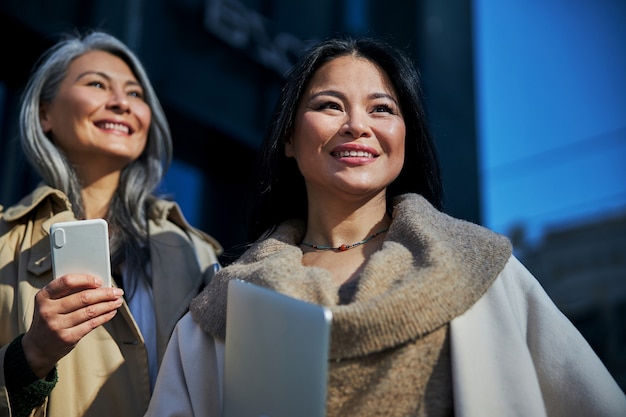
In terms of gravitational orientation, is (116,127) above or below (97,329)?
above

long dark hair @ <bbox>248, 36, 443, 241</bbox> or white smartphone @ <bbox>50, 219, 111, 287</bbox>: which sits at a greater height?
long dark hair @ <bbox>248, 36, 443, 241</bbox>

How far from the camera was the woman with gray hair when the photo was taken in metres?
2.17

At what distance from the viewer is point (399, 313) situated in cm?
179

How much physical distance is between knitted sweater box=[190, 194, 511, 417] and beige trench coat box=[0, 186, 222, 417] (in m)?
0.73

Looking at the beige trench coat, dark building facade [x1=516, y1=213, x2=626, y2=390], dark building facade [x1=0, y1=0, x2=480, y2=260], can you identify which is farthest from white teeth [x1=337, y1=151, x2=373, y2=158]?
dark building facade [x1=516, y1=213, x2=626, y2=390]

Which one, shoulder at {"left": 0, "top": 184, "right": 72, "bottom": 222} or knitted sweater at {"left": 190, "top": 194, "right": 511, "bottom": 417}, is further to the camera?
shoulder at {"left": 0, "top": 184, "right": 72, "bottom": 222}

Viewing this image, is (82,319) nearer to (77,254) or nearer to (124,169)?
(77,254)

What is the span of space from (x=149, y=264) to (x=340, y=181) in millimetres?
991

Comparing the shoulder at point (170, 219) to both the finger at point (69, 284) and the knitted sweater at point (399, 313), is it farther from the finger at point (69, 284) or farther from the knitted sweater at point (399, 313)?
the knitted sweater at point (399, 313)

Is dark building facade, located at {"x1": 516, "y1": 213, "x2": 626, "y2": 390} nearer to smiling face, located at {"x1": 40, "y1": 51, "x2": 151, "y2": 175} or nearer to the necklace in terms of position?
smiling face, located at {"x1": 40, "y1": 51, "x2": 151, "y2": 175}

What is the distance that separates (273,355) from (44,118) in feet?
6.10

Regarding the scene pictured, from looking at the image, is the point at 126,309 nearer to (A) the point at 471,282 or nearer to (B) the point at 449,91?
(A) the point at 471,282

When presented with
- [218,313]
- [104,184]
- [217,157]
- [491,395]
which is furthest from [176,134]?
[491,395]

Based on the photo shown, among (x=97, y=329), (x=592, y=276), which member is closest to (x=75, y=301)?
(x=97, y=329)
